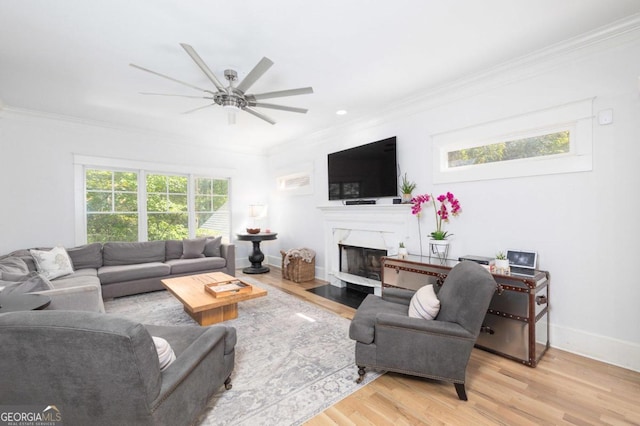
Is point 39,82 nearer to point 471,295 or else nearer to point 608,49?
point 471,295

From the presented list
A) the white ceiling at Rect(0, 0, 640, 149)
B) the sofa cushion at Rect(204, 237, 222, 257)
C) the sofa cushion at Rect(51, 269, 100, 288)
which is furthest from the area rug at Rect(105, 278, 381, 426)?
the white ceiling at Rect(0, 0, 640, 149)

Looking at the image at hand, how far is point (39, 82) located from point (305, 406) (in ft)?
14.0

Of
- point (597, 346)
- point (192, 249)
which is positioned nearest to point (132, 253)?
point (192, 249)

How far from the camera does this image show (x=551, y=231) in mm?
2600

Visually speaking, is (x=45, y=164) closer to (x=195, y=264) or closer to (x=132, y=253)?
(x=132, y=253)

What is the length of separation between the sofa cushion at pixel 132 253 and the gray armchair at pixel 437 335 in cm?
400

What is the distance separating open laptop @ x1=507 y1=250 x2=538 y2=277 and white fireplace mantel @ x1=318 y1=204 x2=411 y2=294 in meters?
1.24

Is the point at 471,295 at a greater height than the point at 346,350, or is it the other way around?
the point at 471,295

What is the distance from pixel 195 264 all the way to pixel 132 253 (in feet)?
3.27

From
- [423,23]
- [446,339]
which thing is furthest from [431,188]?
[446,339]

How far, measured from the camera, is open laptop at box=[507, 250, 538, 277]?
256cm

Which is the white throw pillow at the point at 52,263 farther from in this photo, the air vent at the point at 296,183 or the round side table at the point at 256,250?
the air vent at the point at 296,183

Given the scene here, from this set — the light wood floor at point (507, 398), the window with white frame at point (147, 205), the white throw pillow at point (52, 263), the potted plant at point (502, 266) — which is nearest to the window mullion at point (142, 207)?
the window with white frame at point (147, 205)

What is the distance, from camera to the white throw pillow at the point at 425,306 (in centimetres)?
208
